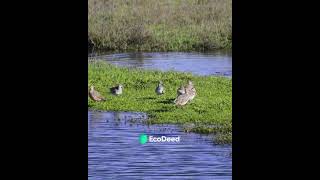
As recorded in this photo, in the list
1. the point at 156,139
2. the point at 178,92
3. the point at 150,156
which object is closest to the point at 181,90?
the point at 178,92

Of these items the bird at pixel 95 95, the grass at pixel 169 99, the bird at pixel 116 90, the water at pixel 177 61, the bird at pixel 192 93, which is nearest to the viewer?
the grass at pixel 169 99

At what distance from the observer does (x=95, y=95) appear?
415 inches

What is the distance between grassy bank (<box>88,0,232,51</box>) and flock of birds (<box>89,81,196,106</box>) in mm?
487

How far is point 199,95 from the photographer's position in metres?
10.5

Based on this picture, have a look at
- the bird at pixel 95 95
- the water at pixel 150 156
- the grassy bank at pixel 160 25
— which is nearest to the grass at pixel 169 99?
the bird at pixel 95 95

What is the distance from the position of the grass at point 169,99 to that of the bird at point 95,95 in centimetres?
4

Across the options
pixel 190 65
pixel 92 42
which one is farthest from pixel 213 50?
pixel 92 42

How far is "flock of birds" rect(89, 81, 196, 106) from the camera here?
34.2ft

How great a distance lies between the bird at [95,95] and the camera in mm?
10492

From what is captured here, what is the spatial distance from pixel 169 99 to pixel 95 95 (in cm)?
72

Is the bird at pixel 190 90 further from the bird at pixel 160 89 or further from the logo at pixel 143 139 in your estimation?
the logo at pixel 143 139

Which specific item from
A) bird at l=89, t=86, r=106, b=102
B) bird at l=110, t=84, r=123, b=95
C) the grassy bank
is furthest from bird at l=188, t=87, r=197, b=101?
bird at l=89, t=86, r=106, b=102
